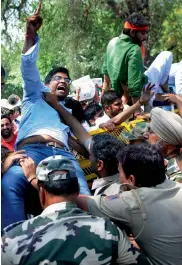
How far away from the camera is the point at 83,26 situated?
62.0 ft

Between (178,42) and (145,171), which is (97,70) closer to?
(178,42)

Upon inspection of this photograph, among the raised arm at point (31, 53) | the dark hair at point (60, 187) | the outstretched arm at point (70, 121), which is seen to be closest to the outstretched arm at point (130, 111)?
the outstretched arm at point (70, 121)

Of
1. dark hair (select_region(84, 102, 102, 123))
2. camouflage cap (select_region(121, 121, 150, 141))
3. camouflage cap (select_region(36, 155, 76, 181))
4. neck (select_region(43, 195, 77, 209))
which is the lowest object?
dark hair (select_region(84, 102, 102, 123))

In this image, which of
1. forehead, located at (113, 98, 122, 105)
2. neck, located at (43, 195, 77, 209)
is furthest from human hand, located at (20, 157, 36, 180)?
forehead, located at (113, 98, 122, 105)

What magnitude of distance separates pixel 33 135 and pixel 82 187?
0.50m

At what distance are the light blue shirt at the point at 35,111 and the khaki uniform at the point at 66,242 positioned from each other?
50.3 inches

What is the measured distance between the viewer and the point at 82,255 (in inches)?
96.2

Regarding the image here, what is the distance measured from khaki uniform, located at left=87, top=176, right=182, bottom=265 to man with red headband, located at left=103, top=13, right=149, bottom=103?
9.05ft

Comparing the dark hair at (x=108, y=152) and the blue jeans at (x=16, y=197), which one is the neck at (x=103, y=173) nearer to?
the dark hair at (x=108, y=152)

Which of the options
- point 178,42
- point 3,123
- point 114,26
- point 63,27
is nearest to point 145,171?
point 3,123

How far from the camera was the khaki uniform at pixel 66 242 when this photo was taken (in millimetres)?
2424

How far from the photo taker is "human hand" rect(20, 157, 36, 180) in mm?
3303

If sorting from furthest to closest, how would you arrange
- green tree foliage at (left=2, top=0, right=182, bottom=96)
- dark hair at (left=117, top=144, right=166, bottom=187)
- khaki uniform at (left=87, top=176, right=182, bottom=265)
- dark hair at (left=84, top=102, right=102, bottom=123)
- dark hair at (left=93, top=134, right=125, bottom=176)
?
1. green tree foliage at (left=2, top=0, right=182, bottom=96)
2. dark hair at (left=84, top=102, right=102, bottom=123)
3. dark hair at (left=93, top=134, right=125, bottom=176)
4. dark hair at (left=117, top=144, right=166, bottom=187)
5. khaki uniform at (left=87, top=176, right=182, bottom=265)

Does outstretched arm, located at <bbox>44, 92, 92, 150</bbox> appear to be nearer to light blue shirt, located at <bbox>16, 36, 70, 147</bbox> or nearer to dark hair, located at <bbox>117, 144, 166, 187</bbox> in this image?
light blue shirt, located at <bbox>16, 36, 70, 147</bbox>
